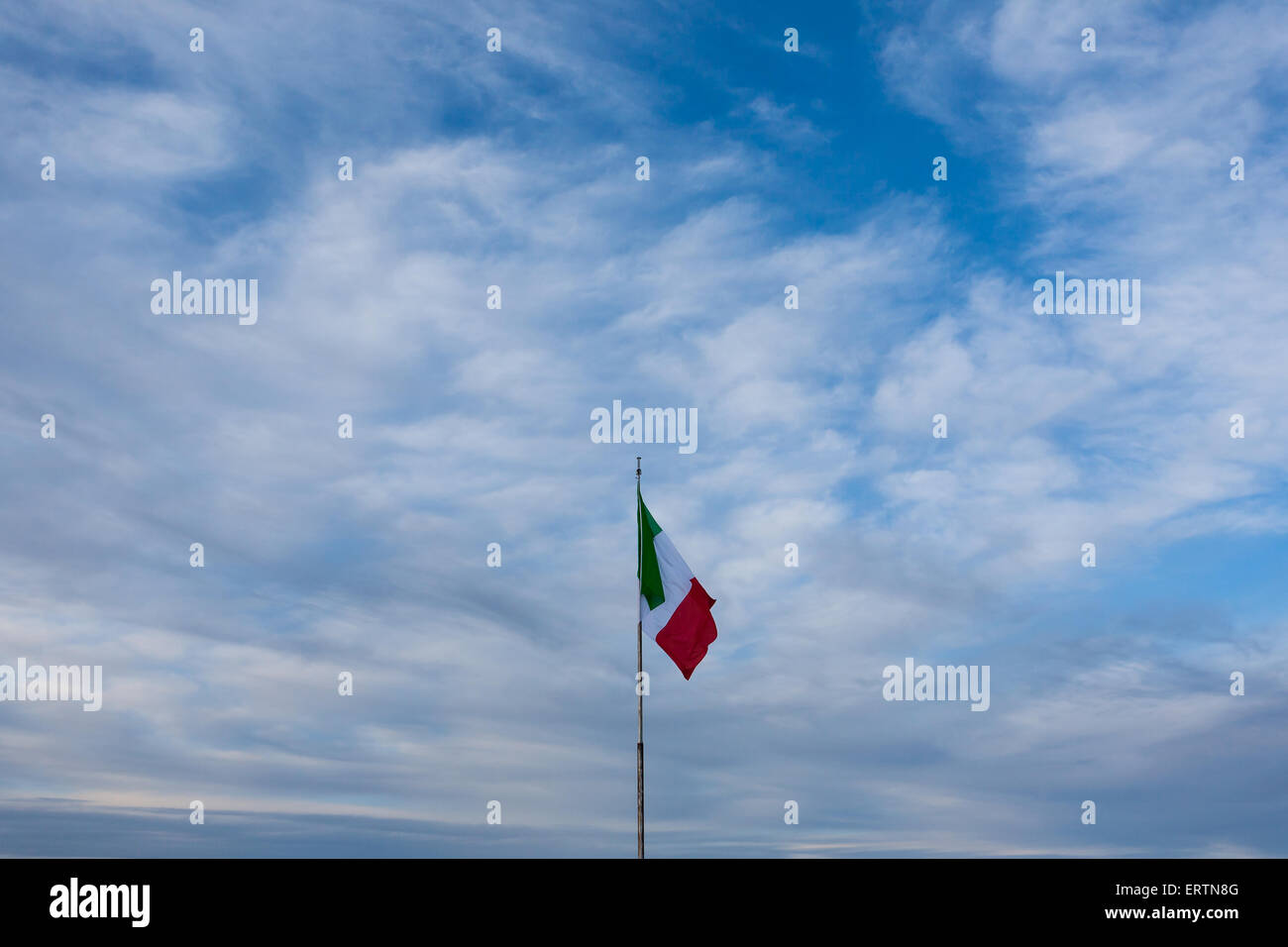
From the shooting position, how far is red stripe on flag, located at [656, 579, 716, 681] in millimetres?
38281

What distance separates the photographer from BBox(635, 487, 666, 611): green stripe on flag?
38.2 metres

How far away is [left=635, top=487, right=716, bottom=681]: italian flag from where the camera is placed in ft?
125

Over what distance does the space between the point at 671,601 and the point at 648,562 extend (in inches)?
63.7

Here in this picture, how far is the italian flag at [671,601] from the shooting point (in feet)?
125

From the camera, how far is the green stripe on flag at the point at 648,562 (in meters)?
38.2

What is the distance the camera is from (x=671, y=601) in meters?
38.4

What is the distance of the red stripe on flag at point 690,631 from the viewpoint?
3828cm
